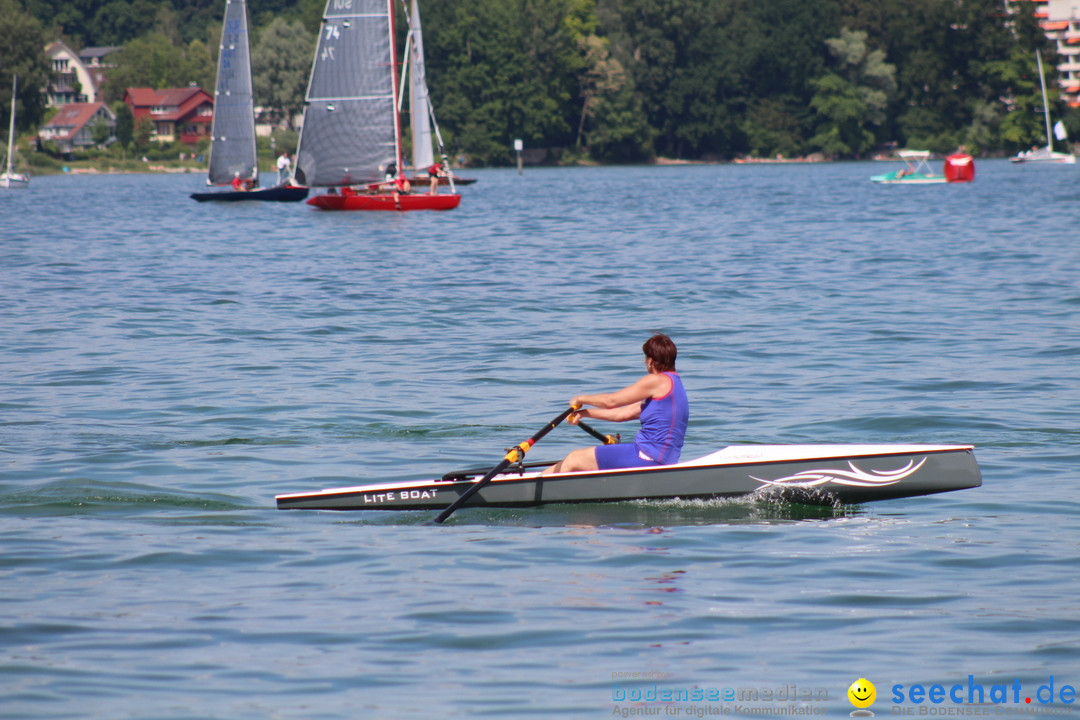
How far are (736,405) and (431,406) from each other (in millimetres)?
3468

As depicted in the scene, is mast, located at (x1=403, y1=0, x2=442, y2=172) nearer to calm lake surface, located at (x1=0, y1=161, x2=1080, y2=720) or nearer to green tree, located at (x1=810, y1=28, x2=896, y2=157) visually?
calm lake surface, located at (x1=0, y1=161, x2=1080, y2=720)

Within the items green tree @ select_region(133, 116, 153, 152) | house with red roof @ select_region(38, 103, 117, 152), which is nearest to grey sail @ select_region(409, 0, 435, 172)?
green tree @ select_region(133, 116, 153, 152)

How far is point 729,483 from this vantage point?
10.3 meters

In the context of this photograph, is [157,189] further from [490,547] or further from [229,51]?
[490,547]

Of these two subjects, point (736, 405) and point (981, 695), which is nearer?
point (981, 695)

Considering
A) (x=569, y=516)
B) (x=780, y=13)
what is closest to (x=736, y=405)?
(x=569, y=516)

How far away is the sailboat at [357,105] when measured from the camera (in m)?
45.7

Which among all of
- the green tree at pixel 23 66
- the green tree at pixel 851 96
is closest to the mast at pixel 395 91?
the green tree at pixel 23 66

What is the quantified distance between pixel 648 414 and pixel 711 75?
12237 cm

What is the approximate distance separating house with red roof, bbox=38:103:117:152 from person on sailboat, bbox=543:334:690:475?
133729 millimetres

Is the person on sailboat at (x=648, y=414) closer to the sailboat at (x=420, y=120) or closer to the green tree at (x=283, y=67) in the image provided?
the sailboat at (x=420, y=120)

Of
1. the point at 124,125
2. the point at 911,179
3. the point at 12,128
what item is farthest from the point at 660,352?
the point at 124,125

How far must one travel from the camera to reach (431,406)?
48.0 ft

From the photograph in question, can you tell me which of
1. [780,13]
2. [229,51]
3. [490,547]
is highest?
[780,13]
